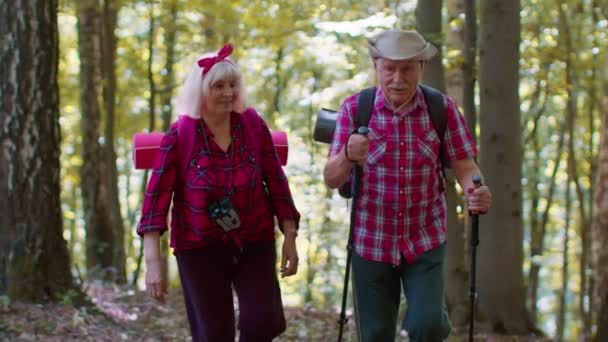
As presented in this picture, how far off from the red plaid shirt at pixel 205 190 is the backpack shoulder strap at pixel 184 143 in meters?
0.02

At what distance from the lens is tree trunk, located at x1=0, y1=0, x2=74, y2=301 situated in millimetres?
6789

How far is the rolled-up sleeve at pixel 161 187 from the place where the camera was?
4.12 metres

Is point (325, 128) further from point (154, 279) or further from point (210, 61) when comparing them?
point (154, 279)

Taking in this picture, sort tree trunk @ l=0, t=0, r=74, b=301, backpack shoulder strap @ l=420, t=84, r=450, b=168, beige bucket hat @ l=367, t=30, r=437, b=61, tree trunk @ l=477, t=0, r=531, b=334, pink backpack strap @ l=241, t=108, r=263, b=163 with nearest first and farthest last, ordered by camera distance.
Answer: beige bucket hat @ l=367, t=30, r=437, b=61 < backpack shoulder strap @ l=420, t=84, r=450, b=168 < pink backpack strap @ l=241, t=108, r=263, b=163 < tree trunk @ l=0, t=0, r=74, b=301 < tree trunk @ l=477, t=0, r=531, b=334

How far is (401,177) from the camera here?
4.09 meters

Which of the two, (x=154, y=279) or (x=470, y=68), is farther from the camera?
(x=470, y=68)

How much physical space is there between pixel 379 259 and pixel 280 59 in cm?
1587

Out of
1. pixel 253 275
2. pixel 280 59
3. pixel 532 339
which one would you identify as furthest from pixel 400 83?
pixel 280 59

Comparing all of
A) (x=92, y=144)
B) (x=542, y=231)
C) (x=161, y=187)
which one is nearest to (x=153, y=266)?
(x=161, y=187)

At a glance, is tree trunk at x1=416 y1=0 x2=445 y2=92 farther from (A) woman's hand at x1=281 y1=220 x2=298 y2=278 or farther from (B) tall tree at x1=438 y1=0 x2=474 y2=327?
(A) woman's hand at x1=281 y1=220 x2=298 y2=278

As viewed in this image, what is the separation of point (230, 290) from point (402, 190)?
44.5 inches

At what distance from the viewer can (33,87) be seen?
684 centimetres

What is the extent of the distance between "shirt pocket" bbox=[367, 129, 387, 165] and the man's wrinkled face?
0.65ft

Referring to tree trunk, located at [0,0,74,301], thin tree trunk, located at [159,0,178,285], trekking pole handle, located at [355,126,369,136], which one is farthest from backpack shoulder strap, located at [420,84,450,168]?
thin tree trunk, located at [159,0,178,285]
